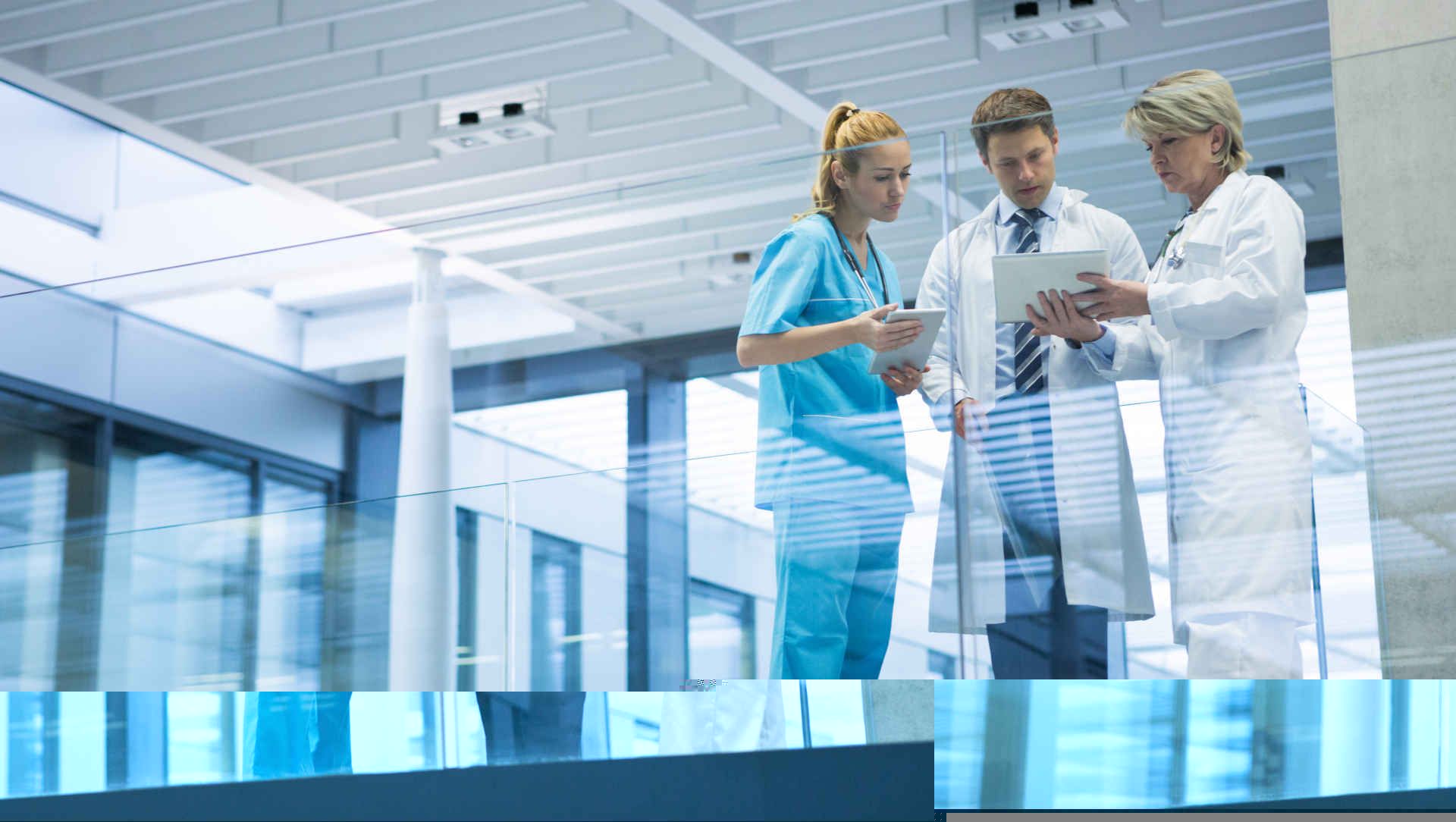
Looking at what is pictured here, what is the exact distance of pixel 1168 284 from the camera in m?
3.43

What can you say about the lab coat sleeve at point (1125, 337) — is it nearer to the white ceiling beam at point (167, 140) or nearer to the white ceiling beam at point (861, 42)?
the white ceiling beam at point (861, 42)

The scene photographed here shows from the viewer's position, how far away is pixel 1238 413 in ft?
11.1

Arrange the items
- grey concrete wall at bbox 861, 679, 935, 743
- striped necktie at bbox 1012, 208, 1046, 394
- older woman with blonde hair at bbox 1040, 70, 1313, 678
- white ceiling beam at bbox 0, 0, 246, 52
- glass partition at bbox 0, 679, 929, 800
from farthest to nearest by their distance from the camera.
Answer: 1. white ceiling beam at bbox 0, 0, 246, 52
2. glass partition at bbox 0, 679, 929, 800
3. grey concrete wall at bbox 861, 679, 935, 743
4. striped necktie at bbox 1012, 208, 1046, 394
5. older woman with blonde hair at bbox 1040, 70, 1313, 678

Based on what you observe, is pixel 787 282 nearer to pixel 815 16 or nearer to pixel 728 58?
pixel 815 16

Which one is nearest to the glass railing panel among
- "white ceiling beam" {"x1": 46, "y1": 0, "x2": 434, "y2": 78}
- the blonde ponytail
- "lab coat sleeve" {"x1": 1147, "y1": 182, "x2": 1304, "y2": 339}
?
"lab coat sleeve" {"x1": 1147, "y1": 182, "x2": 1304, "y2": 339}

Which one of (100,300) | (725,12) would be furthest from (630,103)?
(100,300)

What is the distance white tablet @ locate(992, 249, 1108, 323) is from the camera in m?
3.48

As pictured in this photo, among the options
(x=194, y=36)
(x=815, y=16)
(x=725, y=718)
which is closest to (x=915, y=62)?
(x=815, y=16)

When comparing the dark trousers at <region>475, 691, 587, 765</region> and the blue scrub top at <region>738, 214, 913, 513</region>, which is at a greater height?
the blue scrub top at <region>738, 214, 913, 513</region>

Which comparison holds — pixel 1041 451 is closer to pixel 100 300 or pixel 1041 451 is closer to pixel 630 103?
pixel 100 300

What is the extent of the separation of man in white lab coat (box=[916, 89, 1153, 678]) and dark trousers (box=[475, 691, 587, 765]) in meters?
1.57

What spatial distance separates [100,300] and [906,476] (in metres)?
2.63

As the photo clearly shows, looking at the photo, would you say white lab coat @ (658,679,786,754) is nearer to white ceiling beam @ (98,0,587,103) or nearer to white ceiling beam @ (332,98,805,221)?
white ceiling beam @ (98,0,587,103)

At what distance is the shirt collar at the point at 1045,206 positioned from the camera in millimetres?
3580
